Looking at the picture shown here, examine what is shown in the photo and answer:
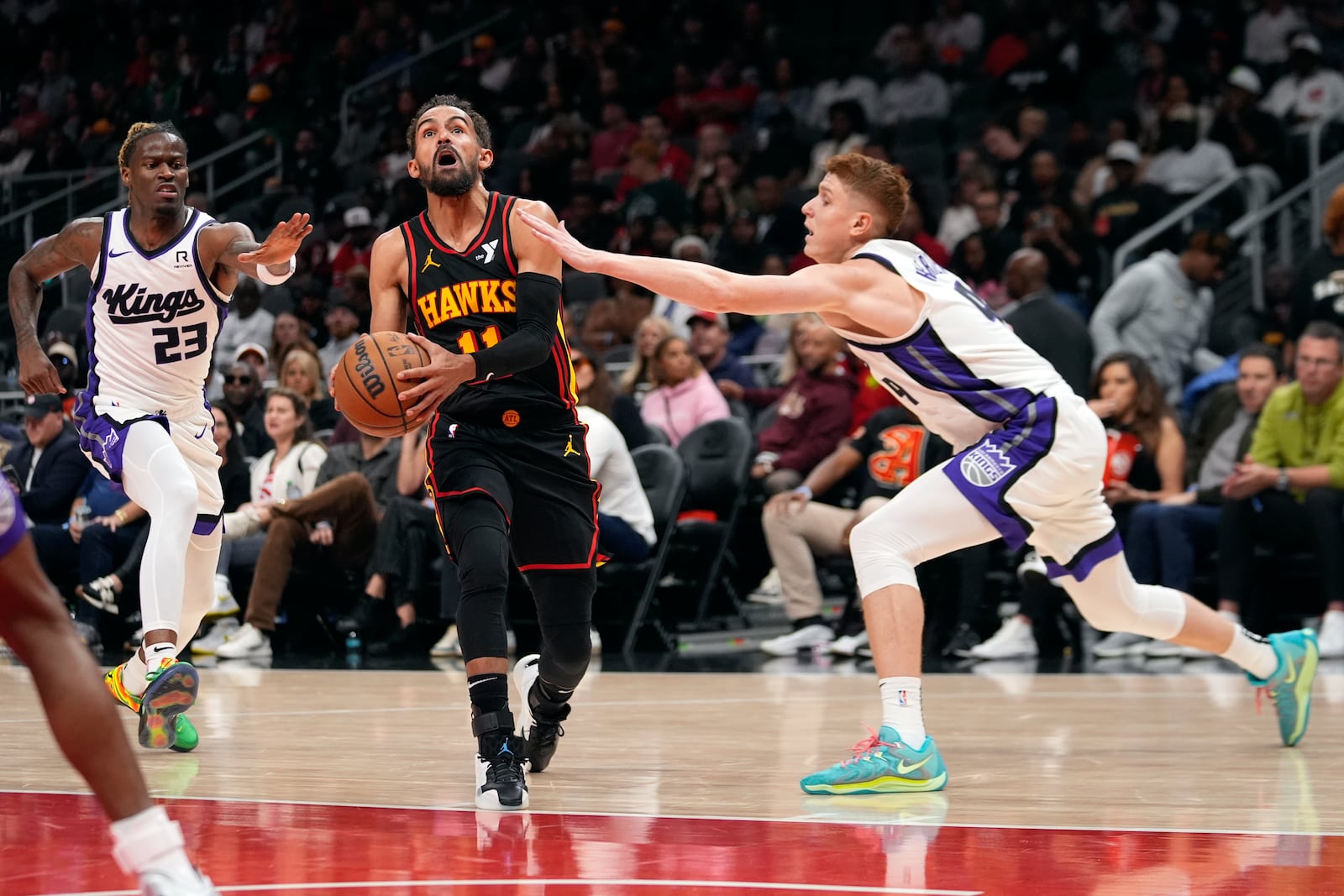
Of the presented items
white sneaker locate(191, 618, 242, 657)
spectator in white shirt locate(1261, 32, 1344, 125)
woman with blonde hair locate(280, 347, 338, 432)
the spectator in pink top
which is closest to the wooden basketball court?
white sneaker locate(191, 618, 242, 657)

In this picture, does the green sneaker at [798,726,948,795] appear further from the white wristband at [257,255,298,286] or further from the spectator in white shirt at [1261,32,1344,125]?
the spectator in white shirt at [1261,32,1344,125]

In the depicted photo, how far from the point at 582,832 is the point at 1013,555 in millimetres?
5634

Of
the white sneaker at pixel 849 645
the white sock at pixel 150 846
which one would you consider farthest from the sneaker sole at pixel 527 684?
the white sneaker at pixel 849 645

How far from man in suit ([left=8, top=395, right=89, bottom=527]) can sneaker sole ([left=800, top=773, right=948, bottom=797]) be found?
7.05m

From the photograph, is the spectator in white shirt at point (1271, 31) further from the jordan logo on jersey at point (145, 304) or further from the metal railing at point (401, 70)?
the jordan logo on jersey at point (145, 304)

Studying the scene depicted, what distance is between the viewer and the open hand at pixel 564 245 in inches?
171

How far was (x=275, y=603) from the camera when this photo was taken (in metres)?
9.59

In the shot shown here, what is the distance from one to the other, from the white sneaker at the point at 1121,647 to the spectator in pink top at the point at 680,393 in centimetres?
253

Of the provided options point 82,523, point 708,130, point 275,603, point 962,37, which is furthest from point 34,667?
point 962,37

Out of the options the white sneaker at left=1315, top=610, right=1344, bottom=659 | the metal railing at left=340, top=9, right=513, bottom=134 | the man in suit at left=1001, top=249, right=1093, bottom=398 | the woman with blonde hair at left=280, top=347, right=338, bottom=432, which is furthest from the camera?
the metal railing at left=340, top=9, right=513, bottom=134

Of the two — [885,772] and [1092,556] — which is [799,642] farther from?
[885,772]

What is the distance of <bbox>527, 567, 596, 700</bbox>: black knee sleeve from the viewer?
4.82m

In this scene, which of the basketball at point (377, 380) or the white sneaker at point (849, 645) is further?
the white sneaker at point (849, 645)

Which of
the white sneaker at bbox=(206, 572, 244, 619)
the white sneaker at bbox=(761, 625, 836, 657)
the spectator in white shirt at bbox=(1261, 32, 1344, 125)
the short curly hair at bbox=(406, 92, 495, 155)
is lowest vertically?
the white sneaker at bbox=(761, 625, 836, 657)
